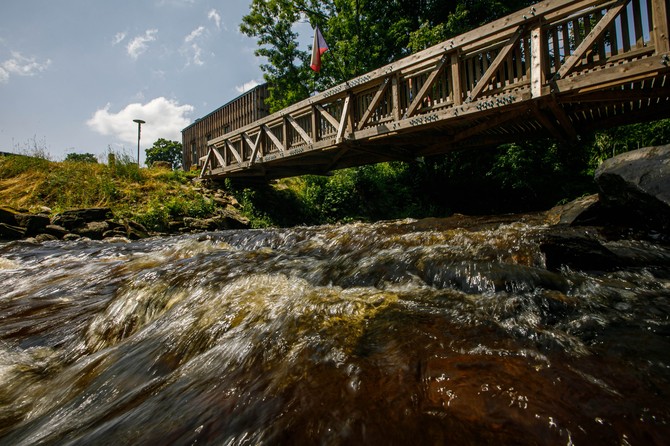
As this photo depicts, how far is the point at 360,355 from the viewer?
5.38ft

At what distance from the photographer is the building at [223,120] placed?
66.1 ft

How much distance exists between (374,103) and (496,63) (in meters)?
2.75

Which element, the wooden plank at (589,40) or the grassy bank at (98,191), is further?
the grassy bank at (98,191)

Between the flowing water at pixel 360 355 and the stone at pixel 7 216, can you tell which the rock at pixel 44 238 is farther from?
the flowing water at pixel 360 355

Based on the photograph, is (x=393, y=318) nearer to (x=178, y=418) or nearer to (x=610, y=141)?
(x=178, y=418)

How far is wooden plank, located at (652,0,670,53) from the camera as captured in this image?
14.3 ft

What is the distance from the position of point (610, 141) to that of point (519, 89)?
5.03 m

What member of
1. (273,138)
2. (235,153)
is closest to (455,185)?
(273,138)

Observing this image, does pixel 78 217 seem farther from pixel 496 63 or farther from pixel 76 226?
pixel 496 63

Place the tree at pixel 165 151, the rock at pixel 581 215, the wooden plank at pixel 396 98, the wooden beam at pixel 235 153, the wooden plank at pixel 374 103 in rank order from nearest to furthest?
the rock at pixel 581 215
the wooden plank at pixel 396 98
the wooden plank at pixel 374 103
the wooden beam at pixel 235 153
the tree at pixel 165 151

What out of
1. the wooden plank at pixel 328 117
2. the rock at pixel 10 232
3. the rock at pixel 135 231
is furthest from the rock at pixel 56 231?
the wooden plank at pixel 328 117

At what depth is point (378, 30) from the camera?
15789 mm

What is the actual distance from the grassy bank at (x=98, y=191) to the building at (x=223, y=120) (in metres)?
5.27

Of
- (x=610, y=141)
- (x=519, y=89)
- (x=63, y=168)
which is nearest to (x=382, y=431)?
(x=519, y=89)
